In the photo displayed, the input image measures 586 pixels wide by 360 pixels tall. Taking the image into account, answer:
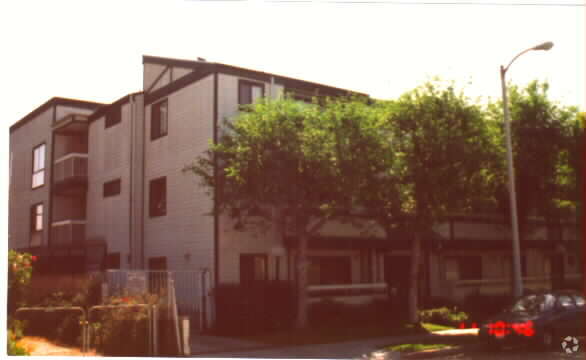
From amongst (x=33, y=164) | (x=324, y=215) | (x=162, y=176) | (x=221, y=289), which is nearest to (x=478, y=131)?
(x=324, y=215)

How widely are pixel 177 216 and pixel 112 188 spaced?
4460mm

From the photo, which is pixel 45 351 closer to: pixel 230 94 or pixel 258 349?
pixel 258 349

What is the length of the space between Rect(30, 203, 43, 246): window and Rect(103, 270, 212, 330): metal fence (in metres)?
9.35

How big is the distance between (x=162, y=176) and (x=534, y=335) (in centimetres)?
1290

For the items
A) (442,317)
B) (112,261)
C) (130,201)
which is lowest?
(442,317)

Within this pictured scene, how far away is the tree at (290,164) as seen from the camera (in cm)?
1666

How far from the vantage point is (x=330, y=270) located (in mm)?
22016

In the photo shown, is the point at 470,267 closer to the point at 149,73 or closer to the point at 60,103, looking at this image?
the point at 149,73

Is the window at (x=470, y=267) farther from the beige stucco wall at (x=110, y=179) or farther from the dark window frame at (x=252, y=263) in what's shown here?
the beige stucco wall at (x=110, y=179)

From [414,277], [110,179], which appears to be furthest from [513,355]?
[110,179]

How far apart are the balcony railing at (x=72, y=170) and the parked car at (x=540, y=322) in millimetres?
16732

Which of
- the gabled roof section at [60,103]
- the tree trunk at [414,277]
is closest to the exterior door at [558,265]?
the tree trunk at [414,277]

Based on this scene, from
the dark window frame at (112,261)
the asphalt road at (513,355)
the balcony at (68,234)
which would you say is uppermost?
the balcony at (68,234)

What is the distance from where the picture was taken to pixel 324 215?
709 inches
